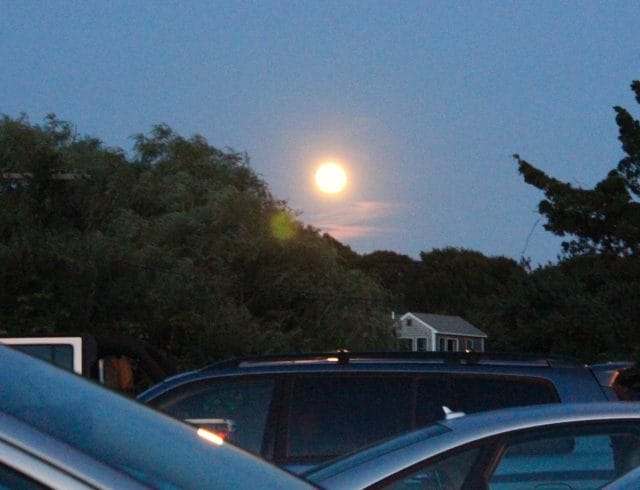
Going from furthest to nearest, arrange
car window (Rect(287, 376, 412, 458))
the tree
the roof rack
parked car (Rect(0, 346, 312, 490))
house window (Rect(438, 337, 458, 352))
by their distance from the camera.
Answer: house window (Rect(438, 337, 458, 352)), the tree, the roof rack, car window (Rect(287, 376, 412, 458)), parked car (Rect(0, 346, 312, 490))

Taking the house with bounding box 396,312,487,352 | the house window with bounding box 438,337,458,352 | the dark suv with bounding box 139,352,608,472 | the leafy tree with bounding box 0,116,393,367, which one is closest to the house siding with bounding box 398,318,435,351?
the house with bounding box 396,312,487,352

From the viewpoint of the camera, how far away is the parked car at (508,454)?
4.65m

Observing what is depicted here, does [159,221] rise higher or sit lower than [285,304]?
higher

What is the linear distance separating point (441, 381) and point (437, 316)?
62.9 m

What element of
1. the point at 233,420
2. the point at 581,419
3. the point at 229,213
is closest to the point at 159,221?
the point at 229,213

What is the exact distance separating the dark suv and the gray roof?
59.1 meters

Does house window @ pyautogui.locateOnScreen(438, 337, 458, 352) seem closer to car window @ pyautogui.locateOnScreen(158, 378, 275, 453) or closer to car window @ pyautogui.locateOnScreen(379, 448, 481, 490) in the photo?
car window @ pyautogui.locateOnScreen(158, 378, 275, 453)

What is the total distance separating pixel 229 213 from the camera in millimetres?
39281

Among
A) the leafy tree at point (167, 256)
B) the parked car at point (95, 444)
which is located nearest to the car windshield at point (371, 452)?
the parked car at point (95, 444)

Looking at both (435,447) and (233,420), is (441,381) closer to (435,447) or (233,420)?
(233,420)

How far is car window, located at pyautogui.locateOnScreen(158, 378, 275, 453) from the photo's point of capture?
24.3 feet

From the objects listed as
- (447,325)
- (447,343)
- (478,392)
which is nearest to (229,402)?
(478,392)

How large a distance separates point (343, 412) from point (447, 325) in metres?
61.7

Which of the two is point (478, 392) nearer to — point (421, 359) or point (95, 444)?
point (421, 359)
